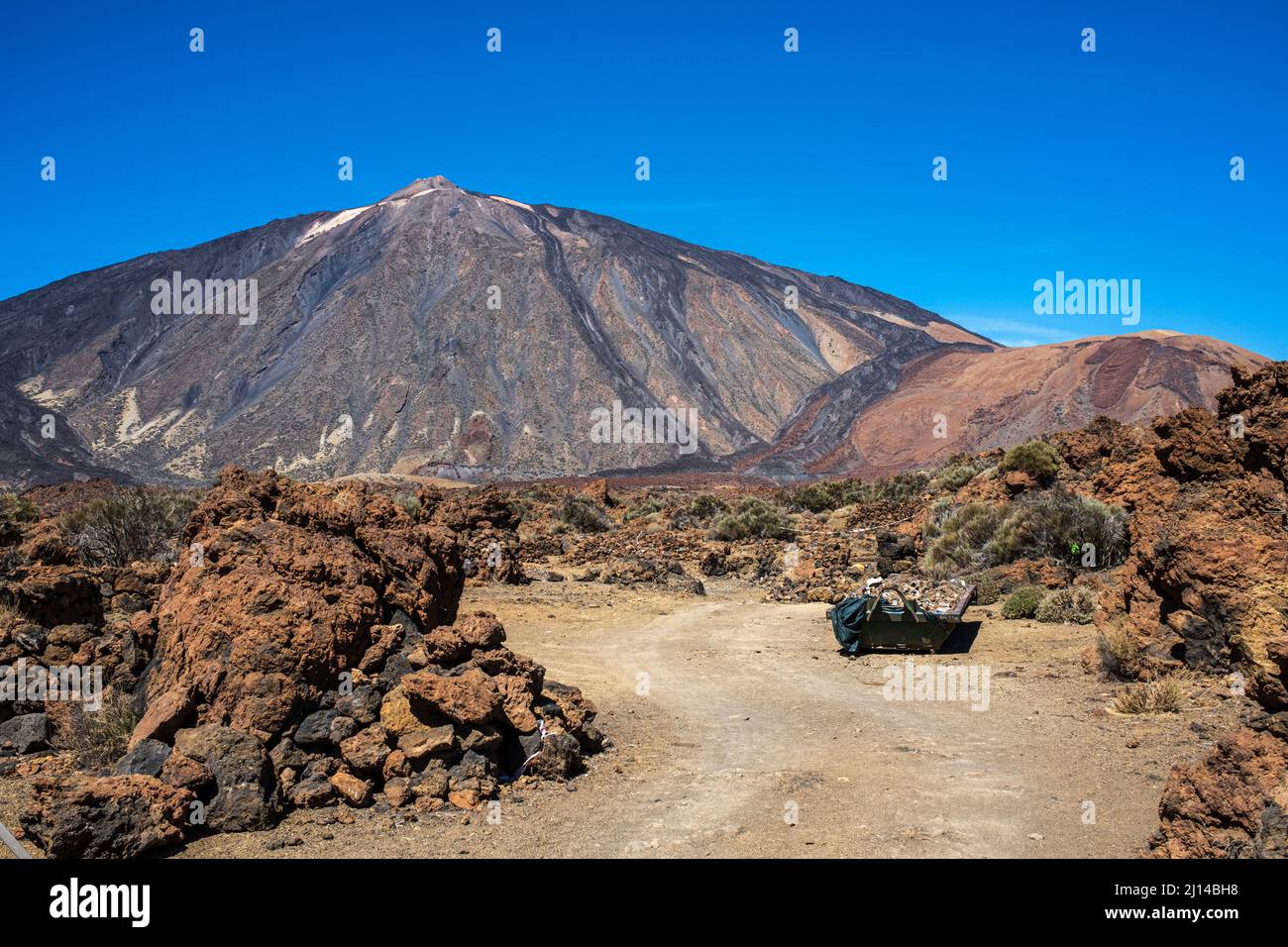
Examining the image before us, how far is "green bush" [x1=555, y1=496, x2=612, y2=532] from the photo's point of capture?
2686 centimetres

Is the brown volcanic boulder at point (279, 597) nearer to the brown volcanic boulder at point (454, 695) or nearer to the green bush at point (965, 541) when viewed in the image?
the brown volcanic boulder at point (454, 695)

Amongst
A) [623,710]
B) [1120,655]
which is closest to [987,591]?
[1120,655]

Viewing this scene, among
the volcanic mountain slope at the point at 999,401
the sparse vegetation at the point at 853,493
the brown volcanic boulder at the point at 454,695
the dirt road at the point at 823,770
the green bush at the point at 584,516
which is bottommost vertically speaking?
the dirt road at the point at 823,770

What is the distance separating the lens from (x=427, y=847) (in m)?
5.49

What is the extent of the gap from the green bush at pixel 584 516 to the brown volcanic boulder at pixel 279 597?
1744 centimetres

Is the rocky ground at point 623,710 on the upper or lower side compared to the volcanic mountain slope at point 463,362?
lower

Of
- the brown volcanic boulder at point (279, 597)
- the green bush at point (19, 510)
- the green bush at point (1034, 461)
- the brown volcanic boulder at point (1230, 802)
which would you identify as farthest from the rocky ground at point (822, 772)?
the green bush at point (19, 510)

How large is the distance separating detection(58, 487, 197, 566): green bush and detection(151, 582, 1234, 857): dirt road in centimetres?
840

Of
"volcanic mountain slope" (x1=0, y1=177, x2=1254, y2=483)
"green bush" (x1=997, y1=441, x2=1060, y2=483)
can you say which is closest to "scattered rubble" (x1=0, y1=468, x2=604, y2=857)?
"green bush" (x1=997, y1=441, x2=1060, y2=483)

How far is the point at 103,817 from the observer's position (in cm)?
518

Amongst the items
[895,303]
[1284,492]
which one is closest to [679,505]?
[1284,492]

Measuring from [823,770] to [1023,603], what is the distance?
7089 mm

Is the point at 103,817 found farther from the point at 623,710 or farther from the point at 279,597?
the point at 623,710

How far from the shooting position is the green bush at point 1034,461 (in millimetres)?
18859
